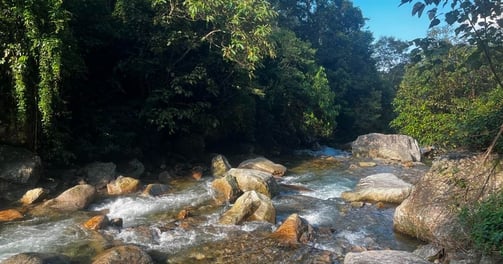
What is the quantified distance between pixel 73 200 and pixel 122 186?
63.6 inches

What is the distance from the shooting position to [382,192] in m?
10.3

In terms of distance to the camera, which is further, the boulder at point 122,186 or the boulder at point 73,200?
the boulder at point 122,186

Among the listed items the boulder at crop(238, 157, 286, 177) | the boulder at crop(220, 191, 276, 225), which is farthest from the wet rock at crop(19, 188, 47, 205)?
the boulder at crop(238, 157, 286, 177)

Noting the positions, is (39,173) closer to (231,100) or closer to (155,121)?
(155,121)

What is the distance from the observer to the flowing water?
22.6 ft

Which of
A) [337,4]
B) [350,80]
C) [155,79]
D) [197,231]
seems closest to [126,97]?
[155,79]

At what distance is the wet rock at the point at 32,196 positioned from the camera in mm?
9180

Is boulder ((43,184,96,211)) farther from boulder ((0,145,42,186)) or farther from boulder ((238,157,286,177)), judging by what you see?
boulder ((238,157,286,177))

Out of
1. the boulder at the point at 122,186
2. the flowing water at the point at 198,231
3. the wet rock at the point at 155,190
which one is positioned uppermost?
the boulder at the point at 122,186

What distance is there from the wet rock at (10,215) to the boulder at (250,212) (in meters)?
4.43

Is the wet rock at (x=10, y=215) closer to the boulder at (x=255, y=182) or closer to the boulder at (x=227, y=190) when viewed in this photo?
the boulder at (x=227, y=190)

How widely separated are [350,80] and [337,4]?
11321mm

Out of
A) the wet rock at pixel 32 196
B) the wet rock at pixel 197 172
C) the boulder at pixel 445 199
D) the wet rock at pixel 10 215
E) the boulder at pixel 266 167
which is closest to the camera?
the boulder at pixel 445 199

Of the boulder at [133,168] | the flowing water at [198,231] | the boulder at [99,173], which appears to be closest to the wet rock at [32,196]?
the flowing water at [198,231]
